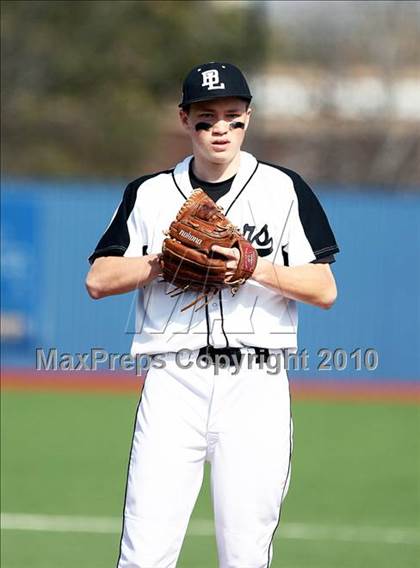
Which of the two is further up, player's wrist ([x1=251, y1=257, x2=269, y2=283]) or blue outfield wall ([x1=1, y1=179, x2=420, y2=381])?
blue outfield wall ([x1=1, y1=179, x2=420, y2=381])

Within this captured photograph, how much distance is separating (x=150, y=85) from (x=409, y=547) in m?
20.2

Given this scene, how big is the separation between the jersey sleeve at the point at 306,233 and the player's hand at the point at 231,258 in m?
0.25

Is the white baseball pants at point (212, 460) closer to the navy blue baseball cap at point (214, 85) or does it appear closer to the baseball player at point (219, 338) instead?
the baseball player at point (219, 338)

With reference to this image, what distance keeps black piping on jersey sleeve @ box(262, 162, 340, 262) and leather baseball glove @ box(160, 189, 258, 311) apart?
0.24m

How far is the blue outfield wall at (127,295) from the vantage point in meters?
15.1

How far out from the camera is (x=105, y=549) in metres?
5.87

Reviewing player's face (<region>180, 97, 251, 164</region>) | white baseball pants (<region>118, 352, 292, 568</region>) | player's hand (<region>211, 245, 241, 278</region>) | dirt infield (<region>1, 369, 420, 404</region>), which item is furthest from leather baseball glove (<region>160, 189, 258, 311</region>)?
dirt infield (<region>1, 369, 420, 404</region>)

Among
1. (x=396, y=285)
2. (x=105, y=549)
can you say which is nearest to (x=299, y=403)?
(x=396, y=285)

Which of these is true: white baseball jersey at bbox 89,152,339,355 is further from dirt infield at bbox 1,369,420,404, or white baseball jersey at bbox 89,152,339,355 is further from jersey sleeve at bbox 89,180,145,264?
dirt infield at bbox 1,369,420,404

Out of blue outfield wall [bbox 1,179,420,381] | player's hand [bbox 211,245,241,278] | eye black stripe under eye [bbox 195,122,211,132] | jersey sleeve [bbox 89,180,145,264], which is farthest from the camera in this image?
blue outfield wall [bbox 1,179,420,381]

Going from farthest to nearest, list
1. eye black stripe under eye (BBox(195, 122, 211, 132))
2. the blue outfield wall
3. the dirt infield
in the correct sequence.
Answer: the blue outfield wall < the dirt infield < eye black stripe under eye (BBox(195, 122, 211, 132))

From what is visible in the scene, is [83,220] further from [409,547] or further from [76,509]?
[409,547]

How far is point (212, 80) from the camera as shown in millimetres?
3783

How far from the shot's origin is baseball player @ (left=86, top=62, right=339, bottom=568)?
3719mm
